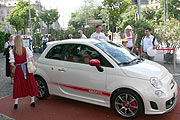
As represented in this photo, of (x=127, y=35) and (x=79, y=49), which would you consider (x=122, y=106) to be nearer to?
(x=79, y=49)

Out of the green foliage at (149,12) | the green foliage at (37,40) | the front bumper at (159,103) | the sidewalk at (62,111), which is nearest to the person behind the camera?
the front bumper at (159,103)

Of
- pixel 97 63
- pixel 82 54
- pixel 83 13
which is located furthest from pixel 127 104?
pixel 83 13

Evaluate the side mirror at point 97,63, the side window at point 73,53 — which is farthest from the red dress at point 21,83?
the side mirror at point 97,63

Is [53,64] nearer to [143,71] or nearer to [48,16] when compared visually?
[143,71]

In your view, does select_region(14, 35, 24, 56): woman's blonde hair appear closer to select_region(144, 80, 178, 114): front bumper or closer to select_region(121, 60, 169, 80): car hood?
select_region(121, 60, 169, 80): car hood

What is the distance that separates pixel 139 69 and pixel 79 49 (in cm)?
150

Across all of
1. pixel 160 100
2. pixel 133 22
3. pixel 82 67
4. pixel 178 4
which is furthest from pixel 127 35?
pixel 178 4

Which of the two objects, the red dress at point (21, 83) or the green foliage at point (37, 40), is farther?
the green foliage at point (37, 40)

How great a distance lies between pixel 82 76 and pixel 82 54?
0.53 metres

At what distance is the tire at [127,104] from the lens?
13.2 ft

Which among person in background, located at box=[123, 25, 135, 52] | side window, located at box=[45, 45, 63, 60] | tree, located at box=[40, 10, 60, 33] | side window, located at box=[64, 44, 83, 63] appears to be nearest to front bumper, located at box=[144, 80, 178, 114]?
side window, located at box=[64, 44, 83, 63]

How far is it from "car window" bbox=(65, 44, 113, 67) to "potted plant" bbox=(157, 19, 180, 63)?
4.62m

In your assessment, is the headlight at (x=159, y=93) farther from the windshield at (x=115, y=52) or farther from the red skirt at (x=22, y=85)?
the red skirt at (x=22, y=85)

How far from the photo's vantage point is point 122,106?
4.25 metres
